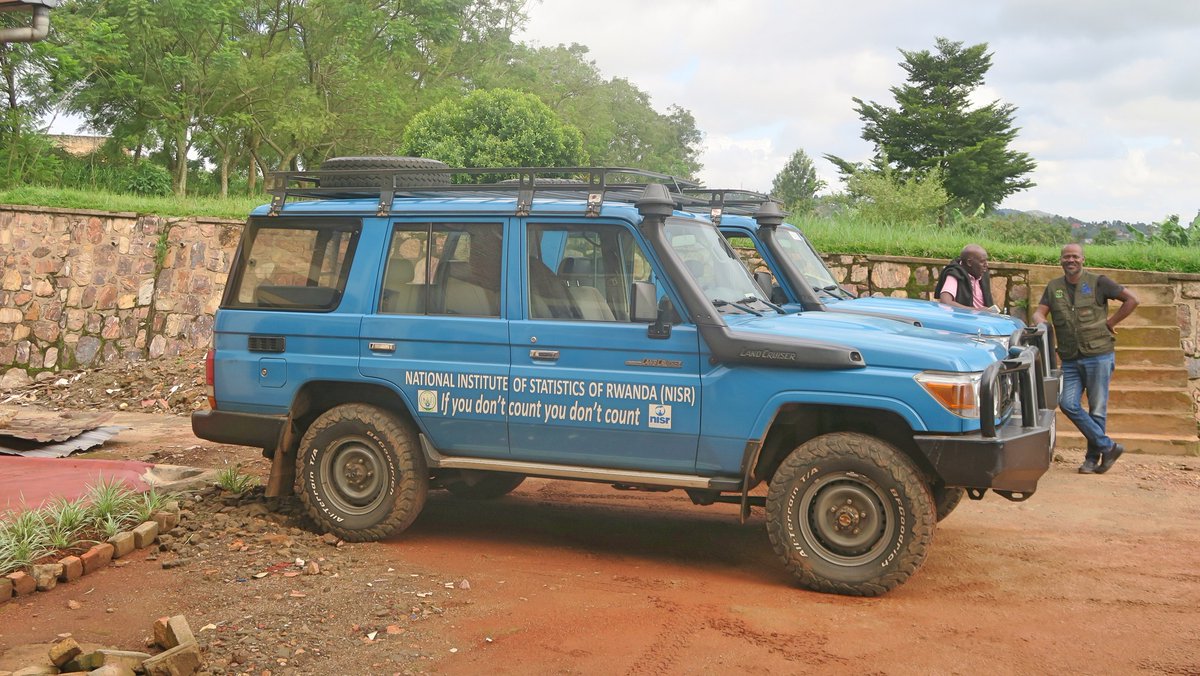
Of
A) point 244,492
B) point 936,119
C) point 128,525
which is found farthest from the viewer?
point 936,119

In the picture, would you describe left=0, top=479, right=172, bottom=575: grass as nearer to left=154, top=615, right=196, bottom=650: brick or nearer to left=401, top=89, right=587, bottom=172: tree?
left=154, top=615, right=196, bottom=650: brick

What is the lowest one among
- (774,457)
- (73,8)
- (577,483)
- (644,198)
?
(577,483)

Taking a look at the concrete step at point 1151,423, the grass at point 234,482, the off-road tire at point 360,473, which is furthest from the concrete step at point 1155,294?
the grass at point 234,482

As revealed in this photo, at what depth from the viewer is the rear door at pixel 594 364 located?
6.13m

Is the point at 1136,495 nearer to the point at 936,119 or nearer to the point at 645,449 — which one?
the point at 645,449

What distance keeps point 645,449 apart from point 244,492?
3232 millimetres

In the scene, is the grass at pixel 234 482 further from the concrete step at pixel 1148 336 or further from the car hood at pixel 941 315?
the concrete step at pixel 1148 336

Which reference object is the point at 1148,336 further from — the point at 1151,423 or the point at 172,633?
the point at 172,633

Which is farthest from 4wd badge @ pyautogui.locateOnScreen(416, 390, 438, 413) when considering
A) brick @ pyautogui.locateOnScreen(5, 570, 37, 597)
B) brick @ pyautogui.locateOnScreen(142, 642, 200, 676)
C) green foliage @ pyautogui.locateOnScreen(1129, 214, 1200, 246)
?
green foliage @ pyautogui.locateOnScreen(1129, 214, 1200, 246)

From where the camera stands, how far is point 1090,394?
10.1 m

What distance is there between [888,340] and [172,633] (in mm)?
3795

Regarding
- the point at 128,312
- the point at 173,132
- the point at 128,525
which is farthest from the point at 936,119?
the point at 128,525

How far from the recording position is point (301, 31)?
29.1 m

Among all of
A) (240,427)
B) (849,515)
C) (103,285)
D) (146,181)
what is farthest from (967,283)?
(146,181)
